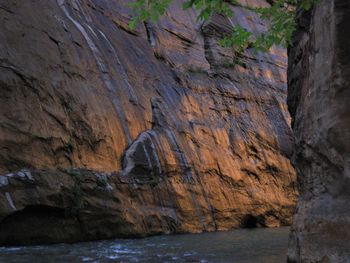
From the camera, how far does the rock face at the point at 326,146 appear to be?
521 cm

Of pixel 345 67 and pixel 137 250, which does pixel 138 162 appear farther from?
pixel 345 67

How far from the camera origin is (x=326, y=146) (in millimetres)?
5645

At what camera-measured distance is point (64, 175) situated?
1169cm

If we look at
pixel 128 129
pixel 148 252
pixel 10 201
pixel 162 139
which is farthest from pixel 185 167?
pixel 10 201

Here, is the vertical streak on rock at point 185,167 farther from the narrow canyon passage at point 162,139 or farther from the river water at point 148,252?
the river water at point 148,252

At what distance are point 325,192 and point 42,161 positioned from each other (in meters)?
8.17

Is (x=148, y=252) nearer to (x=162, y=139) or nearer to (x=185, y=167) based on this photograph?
(x=162, y=139)

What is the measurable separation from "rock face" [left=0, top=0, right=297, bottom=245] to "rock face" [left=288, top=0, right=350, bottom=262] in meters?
6.97

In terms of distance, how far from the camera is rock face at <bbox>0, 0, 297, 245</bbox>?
11414mm

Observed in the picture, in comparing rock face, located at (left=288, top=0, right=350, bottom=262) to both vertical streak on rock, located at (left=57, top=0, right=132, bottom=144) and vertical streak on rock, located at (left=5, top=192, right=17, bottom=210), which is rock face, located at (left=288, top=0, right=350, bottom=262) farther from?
vertical streak on rock, located at (left=57, top=0, right=132, bottom=144)

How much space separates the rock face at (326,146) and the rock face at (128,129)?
6.97 meters

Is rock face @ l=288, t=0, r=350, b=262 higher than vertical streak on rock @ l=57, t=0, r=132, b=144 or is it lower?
lower

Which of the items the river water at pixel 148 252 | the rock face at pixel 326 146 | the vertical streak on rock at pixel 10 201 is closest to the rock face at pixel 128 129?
the vertical streak on rock at pixel 10 201

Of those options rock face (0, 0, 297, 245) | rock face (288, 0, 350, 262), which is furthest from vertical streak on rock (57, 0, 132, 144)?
rock face (288, 0, 350, 262)
